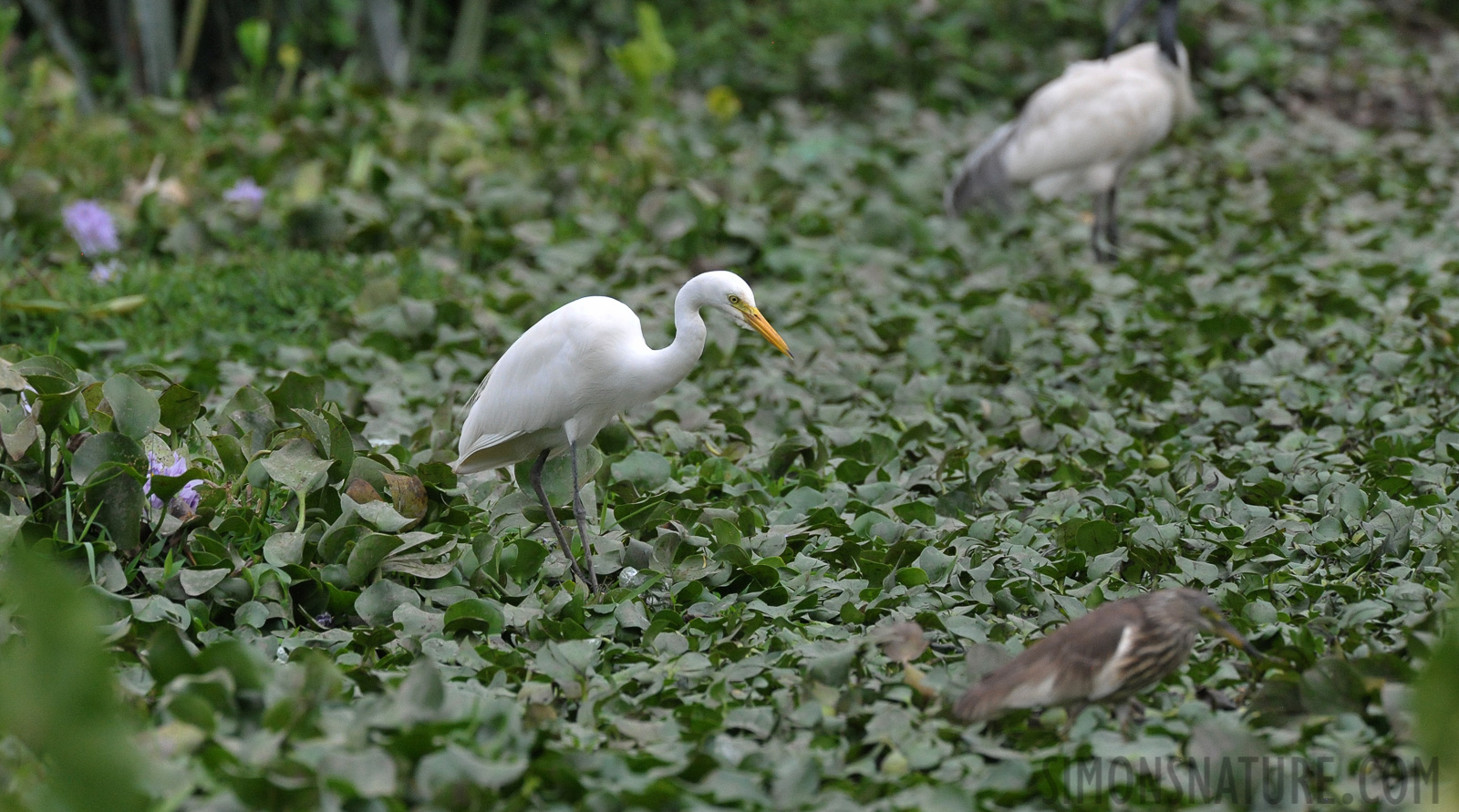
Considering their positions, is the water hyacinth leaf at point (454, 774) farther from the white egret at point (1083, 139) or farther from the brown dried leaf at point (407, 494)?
the white egret at point (1083, 139)

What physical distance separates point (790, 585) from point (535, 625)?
21.3 inches

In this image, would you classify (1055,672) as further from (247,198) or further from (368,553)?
(247,198)

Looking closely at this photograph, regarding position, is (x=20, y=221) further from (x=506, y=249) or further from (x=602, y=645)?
(x=602, y=645)

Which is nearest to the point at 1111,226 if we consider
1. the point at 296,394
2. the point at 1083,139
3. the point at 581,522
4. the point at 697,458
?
the point at 1083,139

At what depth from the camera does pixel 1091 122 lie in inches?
239

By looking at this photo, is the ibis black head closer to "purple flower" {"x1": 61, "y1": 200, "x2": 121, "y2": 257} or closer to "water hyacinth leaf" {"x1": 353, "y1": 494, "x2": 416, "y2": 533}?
"purple flower" {"x1": 61, "y1": 200, "x2": 121, "y2": 257}

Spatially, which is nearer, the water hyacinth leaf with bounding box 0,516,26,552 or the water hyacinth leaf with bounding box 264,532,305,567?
the water hyacinth leaf with bounding box 0,516,26,552

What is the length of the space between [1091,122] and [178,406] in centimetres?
440

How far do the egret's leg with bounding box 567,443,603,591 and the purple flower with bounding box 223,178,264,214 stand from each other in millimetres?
2934

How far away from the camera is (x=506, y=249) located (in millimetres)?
5438

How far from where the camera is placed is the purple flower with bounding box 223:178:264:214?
549 cm

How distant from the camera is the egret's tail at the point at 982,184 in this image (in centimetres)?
620

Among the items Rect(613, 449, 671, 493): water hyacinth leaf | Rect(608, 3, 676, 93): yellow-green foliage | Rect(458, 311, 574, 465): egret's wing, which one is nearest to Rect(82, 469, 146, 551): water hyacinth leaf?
Rect(458, 311, 574, 465): egret's wing

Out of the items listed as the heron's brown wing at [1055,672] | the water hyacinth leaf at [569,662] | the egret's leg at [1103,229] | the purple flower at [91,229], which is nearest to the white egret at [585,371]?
the water hyacinth leaf at [569,662]
